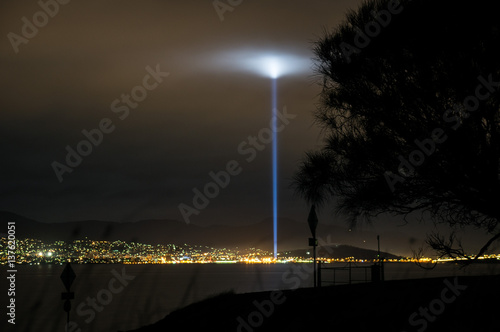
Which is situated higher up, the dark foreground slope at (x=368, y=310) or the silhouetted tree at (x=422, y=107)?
the silhouetted tree at (x=422, y=107)

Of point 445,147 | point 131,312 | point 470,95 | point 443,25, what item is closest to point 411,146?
point 445,147

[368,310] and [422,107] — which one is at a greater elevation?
[422,107]

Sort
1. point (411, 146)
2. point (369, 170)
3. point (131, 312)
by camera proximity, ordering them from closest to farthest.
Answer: point (411, 146), point (369, 170), point (131, 312)

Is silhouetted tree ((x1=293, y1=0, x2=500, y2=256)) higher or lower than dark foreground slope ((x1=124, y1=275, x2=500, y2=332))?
higher

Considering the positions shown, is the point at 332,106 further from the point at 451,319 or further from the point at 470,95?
the point at 451,319
